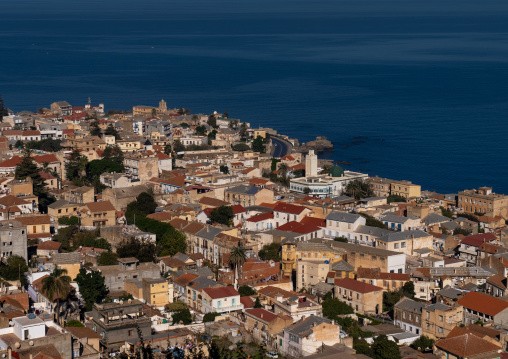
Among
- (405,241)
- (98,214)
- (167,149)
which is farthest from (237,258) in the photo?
(167,149)

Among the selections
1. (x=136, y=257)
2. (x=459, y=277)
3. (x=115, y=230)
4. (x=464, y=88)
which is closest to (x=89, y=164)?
(x=115, y=230)

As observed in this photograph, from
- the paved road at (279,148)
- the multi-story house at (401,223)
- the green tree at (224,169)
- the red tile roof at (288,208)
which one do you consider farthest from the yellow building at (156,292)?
the paved road at (279,148)

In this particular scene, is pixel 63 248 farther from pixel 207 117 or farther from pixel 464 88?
pixel 464 88

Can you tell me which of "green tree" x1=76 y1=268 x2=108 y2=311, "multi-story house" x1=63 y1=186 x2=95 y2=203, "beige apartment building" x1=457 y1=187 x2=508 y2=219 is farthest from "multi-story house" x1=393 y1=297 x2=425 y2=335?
"beige apartment building" x1=457 y1=187 x2=508 y2=219

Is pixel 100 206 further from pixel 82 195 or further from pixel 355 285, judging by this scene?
pixel 355 285

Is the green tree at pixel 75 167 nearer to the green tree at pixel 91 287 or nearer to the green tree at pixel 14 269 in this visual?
the green tree at pixel 14 269

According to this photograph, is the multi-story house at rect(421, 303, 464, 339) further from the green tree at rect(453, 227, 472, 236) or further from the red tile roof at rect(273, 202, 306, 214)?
the green tree at rect(453, 227, 472, 236)
